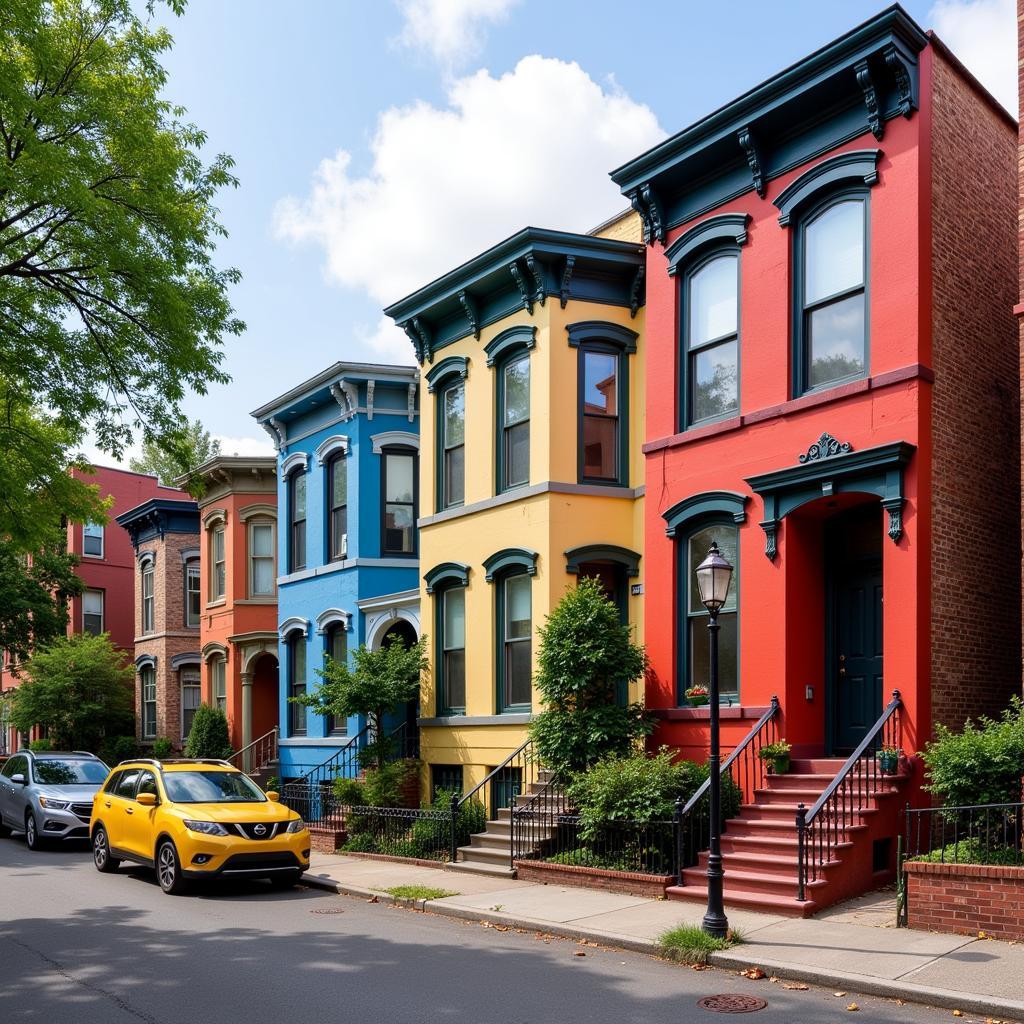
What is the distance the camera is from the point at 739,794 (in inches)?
542

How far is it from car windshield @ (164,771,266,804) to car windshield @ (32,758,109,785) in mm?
6883

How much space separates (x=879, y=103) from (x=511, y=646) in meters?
9.64

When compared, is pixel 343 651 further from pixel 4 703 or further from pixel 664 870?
pixel 4 703

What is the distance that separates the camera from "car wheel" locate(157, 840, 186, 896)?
14195 millimetres

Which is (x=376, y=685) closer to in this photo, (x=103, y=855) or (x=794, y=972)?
(x=103, y=855)

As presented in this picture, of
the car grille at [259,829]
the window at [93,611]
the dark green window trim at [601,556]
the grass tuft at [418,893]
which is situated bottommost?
the grass tuft at [418,893]

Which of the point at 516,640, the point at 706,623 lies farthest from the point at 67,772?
the point at 706,623

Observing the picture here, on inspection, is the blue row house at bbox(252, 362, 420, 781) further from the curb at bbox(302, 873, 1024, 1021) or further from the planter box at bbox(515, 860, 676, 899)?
the curb at bbox(302, 873, 1024, 1021)

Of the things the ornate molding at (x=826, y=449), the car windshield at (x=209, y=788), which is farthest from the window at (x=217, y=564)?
the ornate molding at (x=826, y=449)

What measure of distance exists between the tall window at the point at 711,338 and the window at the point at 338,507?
32.8ft

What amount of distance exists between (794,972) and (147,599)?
30.6 m

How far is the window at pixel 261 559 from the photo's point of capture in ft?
98.3

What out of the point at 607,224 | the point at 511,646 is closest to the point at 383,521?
the point at 511,646

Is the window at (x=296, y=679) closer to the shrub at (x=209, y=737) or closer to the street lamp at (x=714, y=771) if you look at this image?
the shrub at (x=209, y=737)
